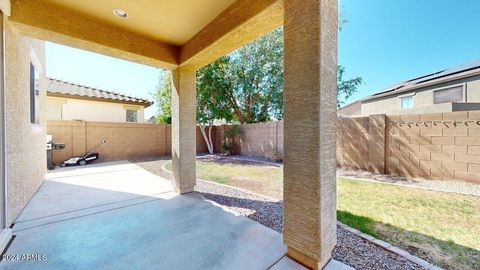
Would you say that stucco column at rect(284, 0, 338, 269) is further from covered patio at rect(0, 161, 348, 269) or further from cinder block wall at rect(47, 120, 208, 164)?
cinder block wall at rect(47, 120, 208, 164)

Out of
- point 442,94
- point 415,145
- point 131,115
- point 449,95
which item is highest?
point 442,94

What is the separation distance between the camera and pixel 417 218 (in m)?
3.34

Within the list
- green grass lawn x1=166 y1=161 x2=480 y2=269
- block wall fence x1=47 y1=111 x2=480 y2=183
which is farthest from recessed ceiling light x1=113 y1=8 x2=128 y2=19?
block wall fence x1=47 y1=111 x2=480 y2=183

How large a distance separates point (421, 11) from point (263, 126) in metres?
10.3

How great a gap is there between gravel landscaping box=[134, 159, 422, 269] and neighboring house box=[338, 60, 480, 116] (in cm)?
1145

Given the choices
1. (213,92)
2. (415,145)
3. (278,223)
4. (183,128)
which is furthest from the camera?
(213,92)

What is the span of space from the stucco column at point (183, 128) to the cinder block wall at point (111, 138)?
24.9 ft

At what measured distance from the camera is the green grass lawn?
7.95 ft

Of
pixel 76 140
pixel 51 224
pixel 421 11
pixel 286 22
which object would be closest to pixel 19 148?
pixel 51 224

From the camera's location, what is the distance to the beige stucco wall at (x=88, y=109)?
10137mm

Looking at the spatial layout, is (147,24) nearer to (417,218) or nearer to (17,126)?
(17,126)

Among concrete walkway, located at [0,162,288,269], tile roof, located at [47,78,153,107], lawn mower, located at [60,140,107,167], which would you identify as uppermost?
tile roof, located at [47,78,153,107]

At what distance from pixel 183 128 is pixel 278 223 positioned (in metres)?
2.76

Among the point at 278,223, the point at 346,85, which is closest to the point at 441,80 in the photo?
the point at 346,85
